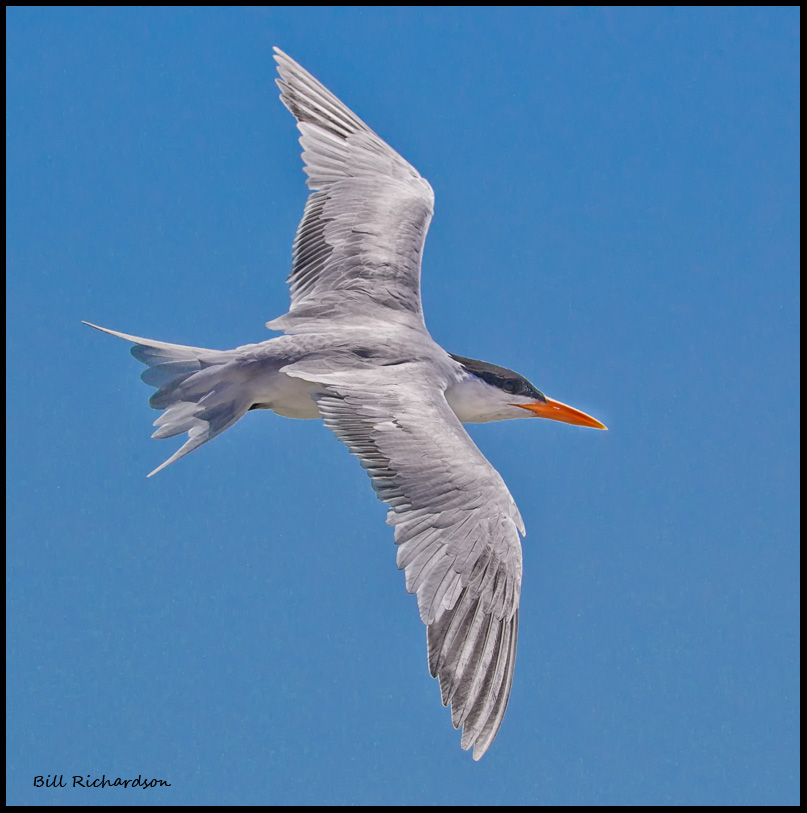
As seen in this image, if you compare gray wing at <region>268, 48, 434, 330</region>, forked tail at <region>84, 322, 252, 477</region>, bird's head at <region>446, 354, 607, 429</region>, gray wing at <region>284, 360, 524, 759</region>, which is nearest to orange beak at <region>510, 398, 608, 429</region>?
bird's head at <region>446, 354, 607, 429</region>

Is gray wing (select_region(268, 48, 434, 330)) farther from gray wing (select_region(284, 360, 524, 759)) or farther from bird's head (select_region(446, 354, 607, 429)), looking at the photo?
gray wing (select_region(284, 360, 524, 759))

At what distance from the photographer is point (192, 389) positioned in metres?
6.93

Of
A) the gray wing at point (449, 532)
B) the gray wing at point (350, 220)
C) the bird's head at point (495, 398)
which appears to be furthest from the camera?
the gray wing at point (350, 220)

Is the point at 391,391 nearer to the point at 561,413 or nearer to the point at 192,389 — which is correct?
the point at 192,389

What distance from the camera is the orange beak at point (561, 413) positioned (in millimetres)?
8080

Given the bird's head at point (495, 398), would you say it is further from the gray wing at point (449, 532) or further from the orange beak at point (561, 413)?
the gray wing at point (449, 532)

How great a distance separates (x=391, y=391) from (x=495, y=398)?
4.52 ft

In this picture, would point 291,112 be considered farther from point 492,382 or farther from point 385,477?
point 385,477

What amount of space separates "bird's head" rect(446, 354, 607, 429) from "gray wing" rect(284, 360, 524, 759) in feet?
3.38

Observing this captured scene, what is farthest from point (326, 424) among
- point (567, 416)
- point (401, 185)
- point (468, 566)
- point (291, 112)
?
point (291, 112)

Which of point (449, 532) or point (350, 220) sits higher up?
point (350, 220)

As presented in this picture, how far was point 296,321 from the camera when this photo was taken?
7.59 meters

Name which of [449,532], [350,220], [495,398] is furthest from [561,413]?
[449,532]

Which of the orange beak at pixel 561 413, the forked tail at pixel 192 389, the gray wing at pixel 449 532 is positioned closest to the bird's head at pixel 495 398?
the orange beak at pixel 561 413
